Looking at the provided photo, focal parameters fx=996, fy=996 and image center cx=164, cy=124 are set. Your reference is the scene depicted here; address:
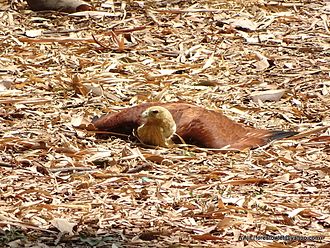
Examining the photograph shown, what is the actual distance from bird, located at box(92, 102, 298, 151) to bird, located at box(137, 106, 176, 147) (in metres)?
0.05

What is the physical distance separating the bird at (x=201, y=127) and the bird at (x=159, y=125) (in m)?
0.05

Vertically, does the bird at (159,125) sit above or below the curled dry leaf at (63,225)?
below

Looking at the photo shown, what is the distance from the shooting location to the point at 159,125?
5328mm

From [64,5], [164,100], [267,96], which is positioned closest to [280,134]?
[267,96]

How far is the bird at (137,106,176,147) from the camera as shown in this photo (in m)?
5.35

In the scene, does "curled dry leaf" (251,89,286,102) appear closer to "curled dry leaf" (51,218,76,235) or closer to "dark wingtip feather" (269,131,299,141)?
"dark wingtip feather" (269,131,299,141)

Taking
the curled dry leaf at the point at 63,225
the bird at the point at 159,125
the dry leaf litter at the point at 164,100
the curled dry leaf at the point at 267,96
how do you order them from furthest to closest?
the curled dry leaf at the point at 267,96
the bird at the point at 159,125
the dry leaf litter at the point at 164,100
the curled dry leaf at the point at 63,225

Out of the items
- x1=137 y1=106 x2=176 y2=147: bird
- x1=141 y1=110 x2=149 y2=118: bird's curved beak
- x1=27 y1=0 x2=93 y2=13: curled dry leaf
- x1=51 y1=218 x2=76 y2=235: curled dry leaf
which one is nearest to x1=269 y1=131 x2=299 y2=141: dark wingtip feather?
x1=137 y1=106 x2=176 y2=147: bird

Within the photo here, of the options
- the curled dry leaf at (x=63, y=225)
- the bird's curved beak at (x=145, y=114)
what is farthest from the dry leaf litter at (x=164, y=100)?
the bird's curved beak at (x=145, y=114)

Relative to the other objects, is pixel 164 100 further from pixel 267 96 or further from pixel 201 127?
pixel 201 127

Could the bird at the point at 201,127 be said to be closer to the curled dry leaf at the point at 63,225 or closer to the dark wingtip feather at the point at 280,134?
the dark wingtip feather at the point at 280,134

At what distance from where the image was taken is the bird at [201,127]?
17.6 feet

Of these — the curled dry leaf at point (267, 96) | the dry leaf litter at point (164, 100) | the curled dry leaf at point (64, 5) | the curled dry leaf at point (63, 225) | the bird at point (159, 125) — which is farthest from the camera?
the curled dry leaf at point (64, 5)

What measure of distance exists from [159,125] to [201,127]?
239 millimetres
